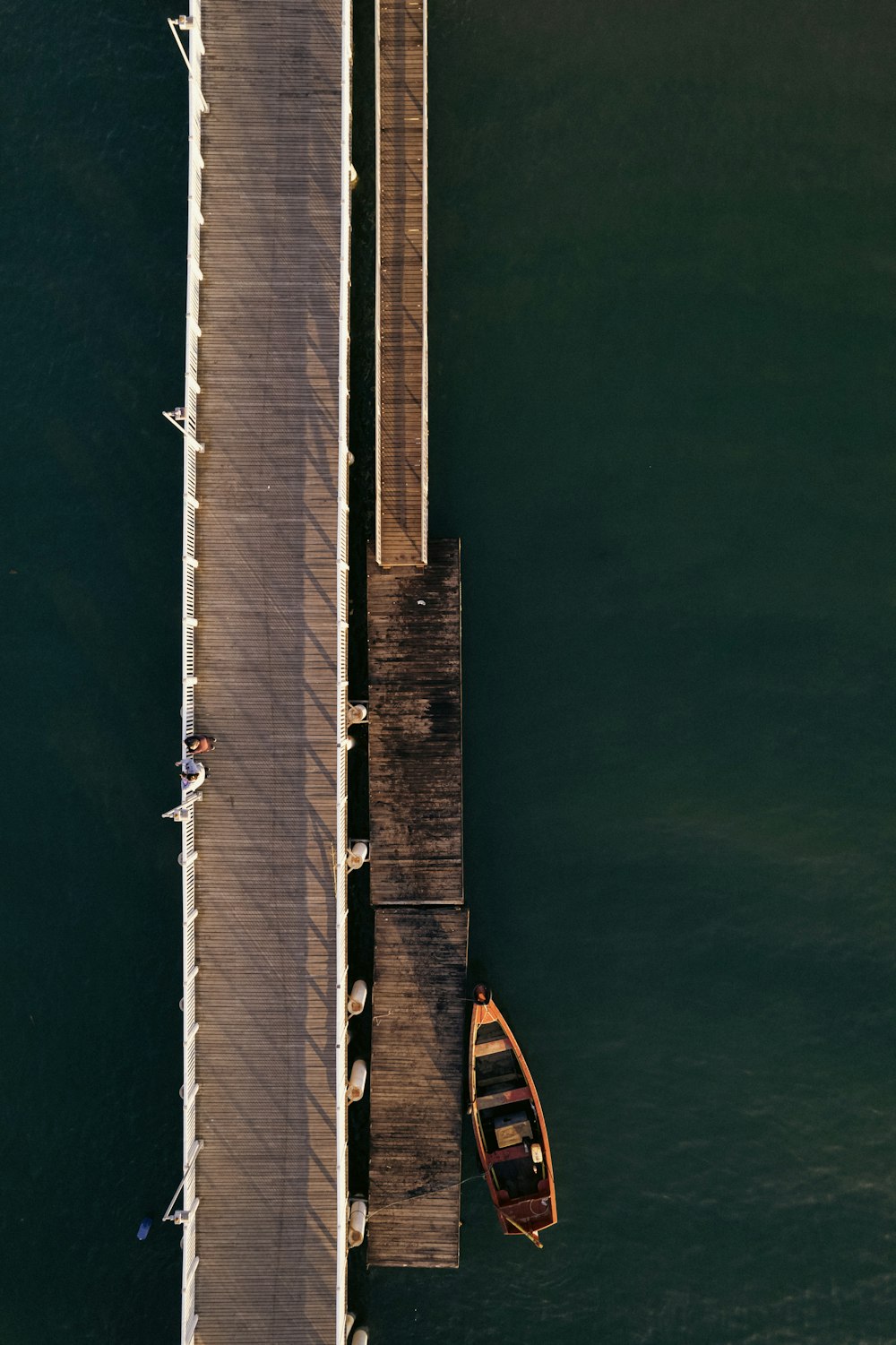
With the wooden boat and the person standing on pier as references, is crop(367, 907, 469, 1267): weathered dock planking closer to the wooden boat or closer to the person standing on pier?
the wooden boat

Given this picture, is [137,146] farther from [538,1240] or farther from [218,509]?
[538,1240]

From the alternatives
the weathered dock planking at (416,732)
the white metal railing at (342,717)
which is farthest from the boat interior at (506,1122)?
the weathered dock planking at (416,732)

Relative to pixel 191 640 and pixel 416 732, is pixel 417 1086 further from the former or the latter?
pixel 191 640

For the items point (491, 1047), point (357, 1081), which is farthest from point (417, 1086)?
point (491, 1047)

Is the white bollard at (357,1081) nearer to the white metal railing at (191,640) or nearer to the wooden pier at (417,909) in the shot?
the wooden pier at (417,909)

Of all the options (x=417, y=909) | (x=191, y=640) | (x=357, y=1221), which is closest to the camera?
(x=191, y=640)
